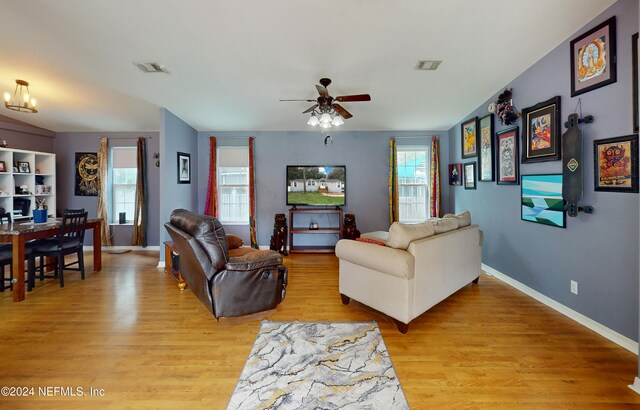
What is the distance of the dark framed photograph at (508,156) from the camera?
11.2 feet

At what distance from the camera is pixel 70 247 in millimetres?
3658

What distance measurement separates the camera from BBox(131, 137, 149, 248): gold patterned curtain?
210 inches

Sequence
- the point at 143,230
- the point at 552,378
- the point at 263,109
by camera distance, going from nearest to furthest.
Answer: the point at 552,378 < the point at 263,109 < the point at 143,230

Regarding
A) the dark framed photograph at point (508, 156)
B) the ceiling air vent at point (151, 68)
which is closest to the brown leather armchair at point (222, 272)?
the ceiling air vent at point (151, 68)

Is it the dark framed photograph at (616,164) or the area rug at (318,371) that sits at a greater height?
the dark framed photograph at (616,164)

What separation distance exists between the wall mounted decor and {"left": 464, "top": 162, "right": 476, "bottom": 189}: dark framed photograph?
1.03 meters

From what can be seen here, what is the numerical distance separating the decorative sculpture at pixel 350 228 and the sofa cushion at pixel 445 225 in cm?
230

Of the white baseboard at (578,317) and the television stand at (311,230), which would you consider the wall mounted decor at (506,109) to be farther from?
the television stand at (311,230)

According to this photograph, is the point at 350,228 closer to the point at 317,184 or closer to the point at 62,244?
the point at 317,184

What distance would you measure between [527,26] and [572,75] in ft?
2.22

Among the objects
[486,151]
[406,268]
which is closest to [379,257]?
[406,268]

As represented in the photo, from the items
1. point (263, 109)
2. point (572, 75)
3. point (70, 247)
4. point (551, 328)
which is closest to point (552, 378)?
point (551, 328)

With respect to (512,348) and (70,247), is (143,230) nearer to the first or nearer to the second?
(70,247)

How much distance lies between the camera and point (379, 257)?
246 cm
